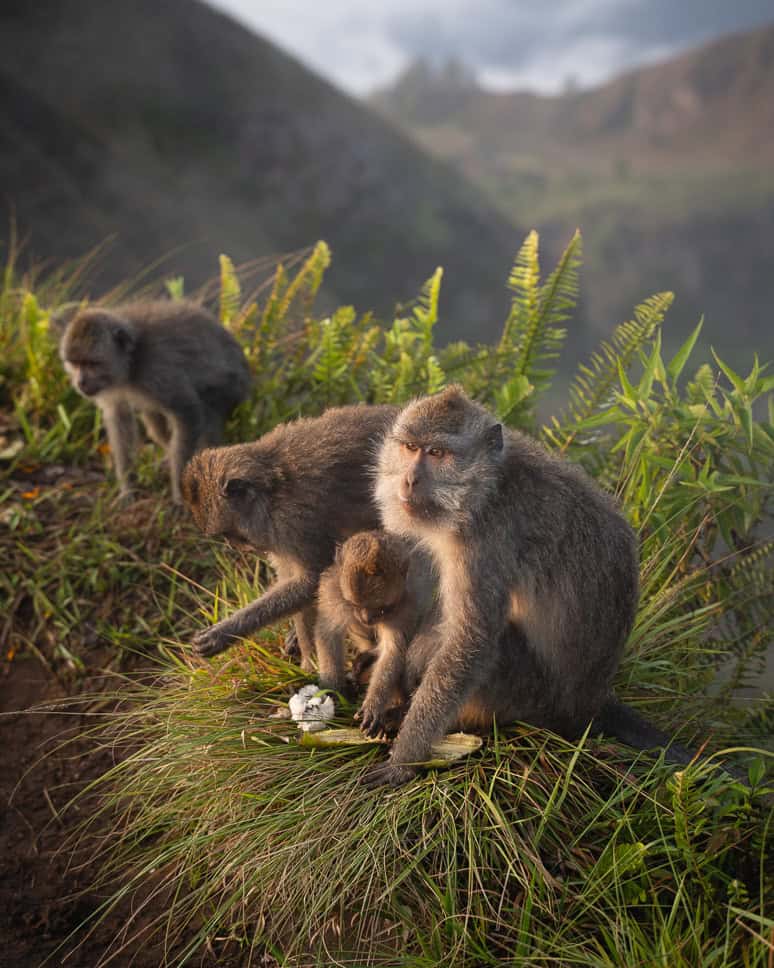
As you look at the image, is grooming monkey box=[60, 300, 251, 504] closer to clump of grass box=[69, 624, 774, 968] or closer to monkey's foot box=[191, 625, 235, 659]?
monkey's foot box=[191, 625, 235, 659]

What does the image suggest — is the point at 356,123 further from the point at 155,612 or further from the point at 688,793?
the point at 688,793

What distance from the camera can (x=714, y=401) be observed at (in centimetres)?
523

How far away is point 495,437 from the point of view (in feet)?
12.4

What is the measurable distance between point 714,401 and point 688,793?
2681 millimetres

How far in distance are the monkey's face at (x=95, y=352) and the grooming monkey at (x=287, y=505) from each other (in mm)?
2380

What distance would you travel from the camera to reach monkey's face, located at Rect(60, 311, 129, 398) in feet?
21.4

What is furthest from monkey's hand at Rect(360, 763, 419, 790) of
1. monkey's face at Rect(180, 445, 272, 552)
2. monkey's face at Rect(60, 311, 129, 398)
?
monkey's face at Rect(60, 311, 129, 398)

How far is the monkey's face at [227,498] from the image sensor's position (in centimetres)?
451

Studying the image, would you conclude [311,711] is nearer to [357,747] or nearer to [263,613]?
[357,747]

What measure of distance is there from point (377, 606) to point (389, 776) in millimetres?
785

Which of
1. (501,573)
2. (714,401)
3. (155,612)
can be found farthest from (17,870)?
(714,401)

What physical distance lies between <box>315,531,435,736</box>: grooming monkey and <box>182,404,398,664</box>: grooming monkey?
19cm

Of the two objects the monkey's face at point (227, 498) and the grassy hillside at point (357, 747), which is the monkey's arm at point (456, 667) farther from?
the monkey's face at point (227, 498)

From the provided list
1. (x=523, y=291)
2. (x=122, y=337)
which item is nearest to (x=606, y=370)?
(x=523, y=291)
